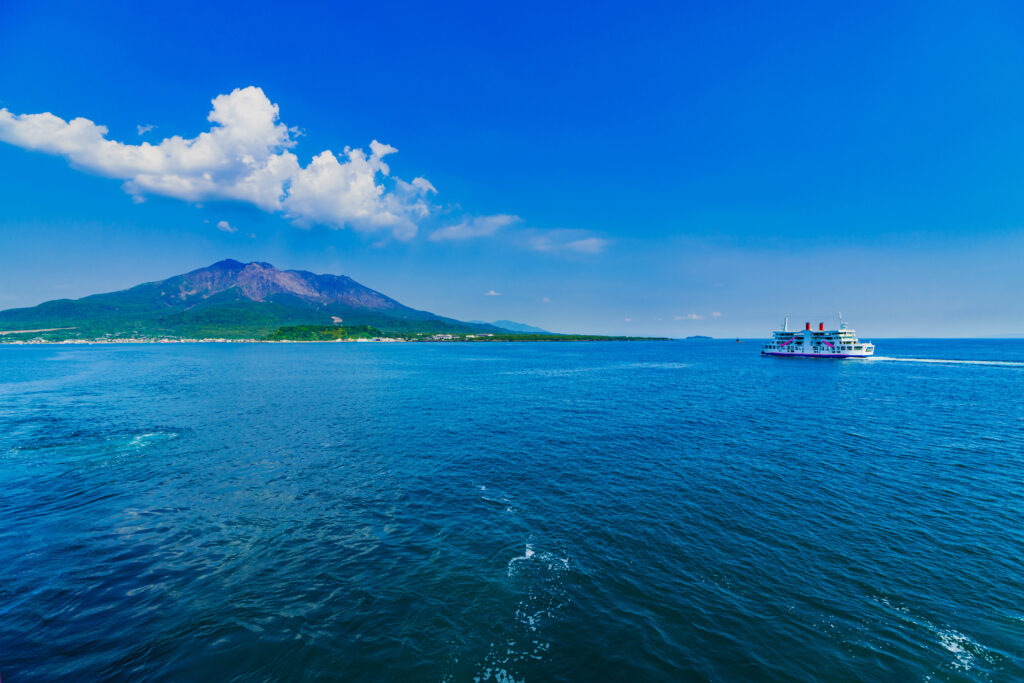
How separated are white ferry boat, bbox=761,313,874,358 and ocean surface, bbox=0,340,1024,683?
139 meters

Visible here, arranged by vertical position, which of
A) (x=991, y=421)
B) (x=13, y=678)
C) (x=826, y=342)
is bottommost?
(x=13, y=678)

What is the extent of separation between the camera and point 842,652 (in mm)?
14047

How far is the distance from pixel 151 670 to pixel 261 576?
4.94m

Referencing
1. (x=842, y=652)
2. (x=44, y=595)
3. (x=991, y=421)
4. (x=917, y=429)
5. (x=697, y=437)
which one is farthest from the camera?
(x=991, y=421)

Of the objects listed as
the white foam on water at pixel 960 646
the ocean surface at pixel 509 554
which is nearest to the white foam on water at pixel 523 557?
the ocean surface at pixel 509 554

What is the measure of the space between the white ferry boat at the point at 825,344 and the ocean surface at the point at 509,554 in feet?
455

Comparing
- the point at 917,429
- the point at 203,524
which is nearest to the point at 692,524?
the point at 203,524

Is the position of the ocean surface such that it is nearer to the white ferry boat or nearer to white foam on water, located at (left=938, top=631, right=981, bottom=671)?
white foam on water, located at (left=938, top=631, right=981, bottom=671)

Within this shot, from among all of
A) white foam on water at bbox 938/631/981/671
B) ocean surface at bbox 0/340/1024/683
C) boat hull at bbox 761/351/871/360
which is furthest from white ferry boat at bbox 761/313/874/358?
white foam on water at bbox 938/631/981/671

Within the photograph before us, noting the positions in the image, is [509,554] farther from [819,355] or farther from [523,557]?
[819,355]

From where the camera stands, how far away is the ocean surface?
1382 cm

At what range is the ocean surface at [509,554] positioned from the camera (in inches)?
544

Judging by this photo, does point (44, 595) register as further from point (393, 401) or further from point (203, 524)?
point (393, 401)

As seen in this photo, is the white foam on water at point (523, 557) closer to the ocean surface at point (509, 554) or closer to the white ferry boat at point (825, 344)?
the ocean surface at point (509, 554)
